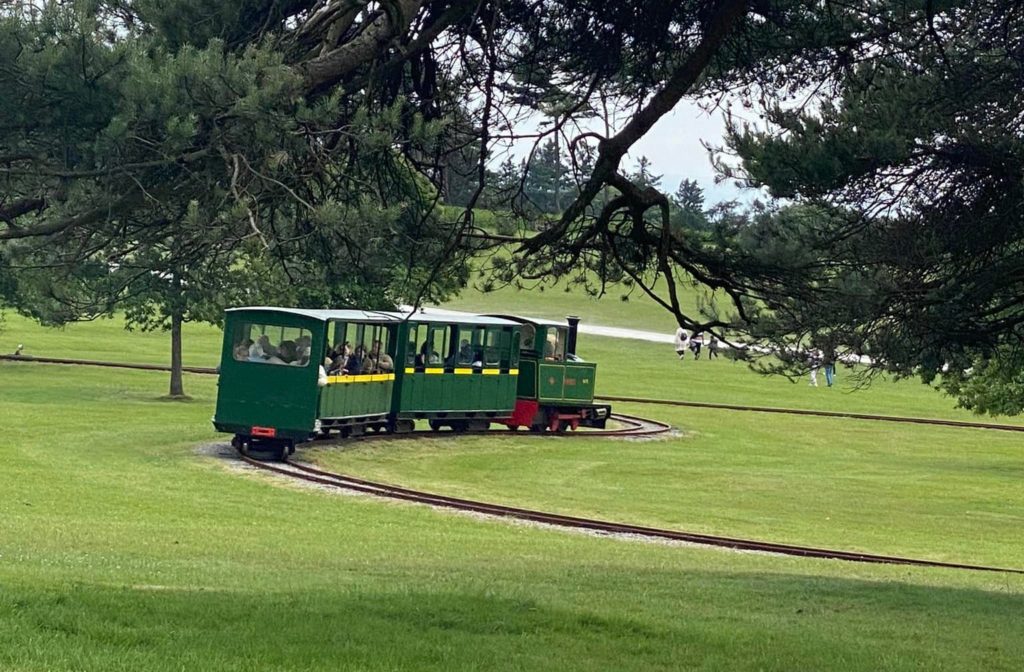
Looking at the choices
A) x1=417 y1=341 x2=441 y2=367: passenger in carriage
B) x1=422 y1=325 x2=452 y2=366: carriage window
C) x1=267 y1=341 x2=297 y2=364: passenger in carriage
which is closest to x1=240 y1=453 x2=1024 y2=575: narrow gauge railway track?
x1=267 y1=341 x2=297 y2=364: passenger in carriage

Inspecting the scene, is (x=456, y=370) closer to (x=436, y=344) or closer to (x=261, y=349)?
(x=436, y=344)

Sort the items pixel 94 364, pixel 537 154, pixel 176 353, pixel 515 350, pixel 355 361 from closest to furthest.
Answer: pixel 537 154 → pixel 355 361 → pixel 515 350 → pixel 176 353 → pixel 94 364

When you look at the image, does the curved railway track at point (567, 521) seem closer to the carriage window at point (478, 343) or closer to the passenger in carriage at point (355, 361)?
the carriage window at point (478, 343)

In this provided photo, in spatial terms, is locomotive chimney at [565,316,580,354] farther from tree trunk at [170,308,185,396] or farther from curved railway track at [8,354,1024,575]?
tree trunk at [170,308,185,396]

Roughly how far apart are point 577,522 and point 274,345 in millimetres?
9962

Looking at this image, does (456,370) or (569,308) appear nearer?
(456,370)

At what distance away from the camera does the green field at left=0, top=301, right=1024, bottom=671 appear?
8711 mm

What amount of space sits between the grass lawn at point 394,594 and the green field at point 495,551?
0.14 feet

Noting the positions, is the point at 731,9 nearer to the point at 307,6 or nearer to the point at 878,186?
the point at 307,6

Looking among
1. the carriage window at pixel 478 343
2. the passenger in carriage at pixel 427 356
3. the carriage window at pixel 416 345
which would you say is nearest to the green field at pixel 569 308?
the carriage window at pixel 478 343

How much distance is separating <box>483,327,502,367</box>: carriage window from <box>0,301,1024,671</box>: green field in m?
2.27

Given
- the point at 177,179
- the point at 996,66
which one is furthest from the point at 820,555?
the point at 177,179

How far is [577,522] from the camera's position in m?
23.6

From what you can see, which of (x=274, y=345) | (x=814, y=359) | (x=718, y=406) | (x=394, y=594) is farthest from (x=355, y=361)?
(x=718, y=406)
